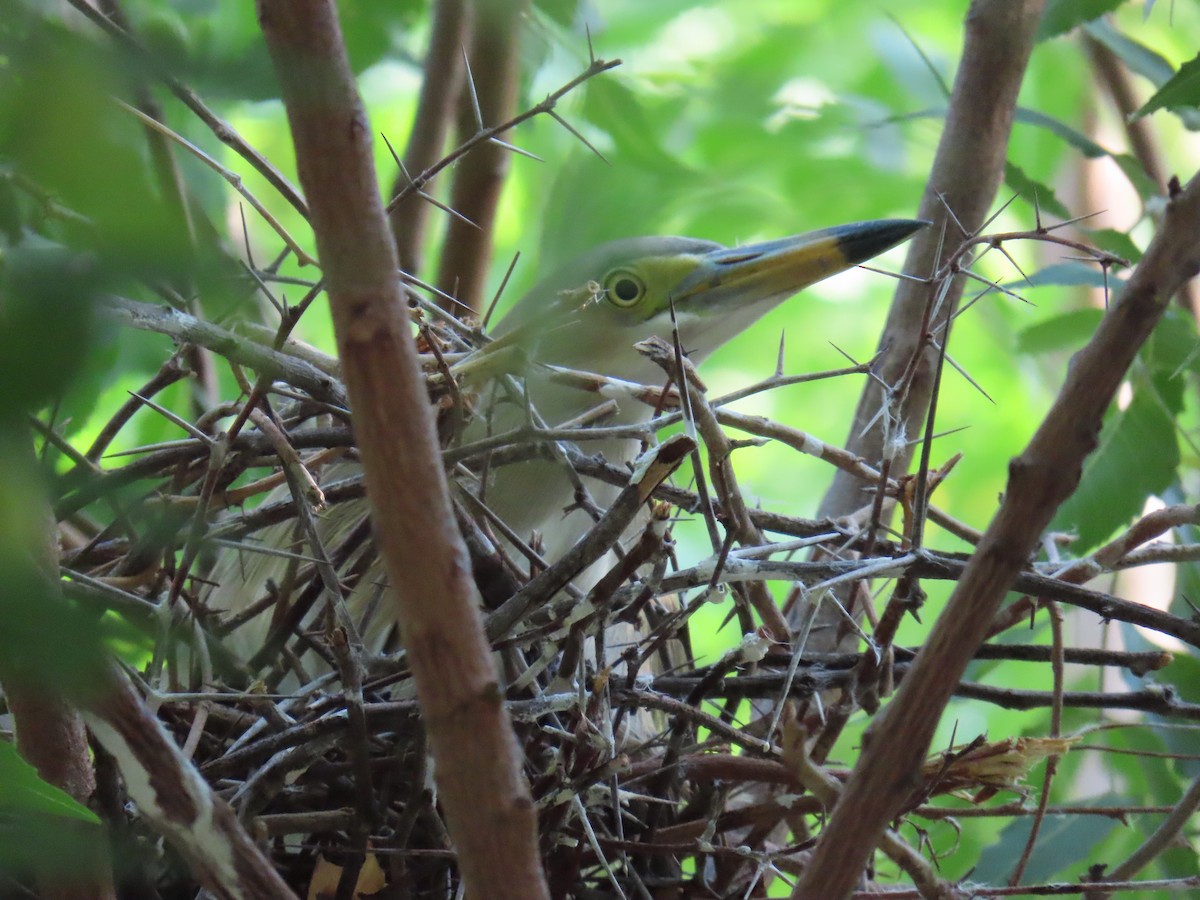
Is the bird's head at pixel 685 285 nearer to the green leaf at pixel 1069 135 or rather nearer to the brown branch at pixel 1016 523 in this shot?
the green leaf at pixel 1069 135

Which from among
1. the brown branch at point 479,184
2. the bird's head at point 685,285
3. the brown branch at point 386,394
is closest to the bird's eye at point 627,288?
the bird's head at point 685,285

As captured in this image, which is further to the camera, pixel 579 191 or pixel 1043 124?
pixel 1043 124

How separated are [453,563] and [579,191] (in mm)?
602

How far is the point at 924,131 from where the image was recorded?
2365mm

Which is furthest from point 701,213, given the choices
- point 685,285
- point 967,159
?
point 967,159

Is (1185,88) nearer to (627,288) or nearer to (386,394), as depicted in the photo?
(627,288)

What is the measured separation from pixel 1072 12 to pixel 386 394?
1.23m

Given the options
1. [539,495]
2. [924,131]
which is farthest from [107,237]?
[924,131]

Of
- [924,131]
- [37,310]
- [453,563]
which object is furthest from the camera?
[924,131]

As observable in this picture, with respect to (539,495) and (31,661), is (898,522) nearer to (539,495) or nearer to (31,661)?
(539,495)

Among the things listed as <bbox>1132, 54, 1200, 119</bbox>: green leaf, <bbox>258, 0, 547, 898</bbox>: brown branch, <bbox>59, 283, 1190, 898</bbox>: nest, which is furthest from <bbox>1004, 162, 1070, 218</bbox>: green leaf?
<bbox>258, 0, 547, 898</bbox>: brown branch

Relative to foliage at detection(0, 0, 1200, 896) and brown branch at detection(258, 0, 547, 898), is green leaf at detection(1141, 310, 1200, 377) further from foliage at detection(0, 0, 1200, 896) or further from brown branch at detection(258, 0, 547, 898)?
brown branch at detection(258, 0, 547, 898)

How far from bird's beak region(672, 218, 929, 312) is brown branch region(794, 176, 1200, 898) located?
78 centimetres

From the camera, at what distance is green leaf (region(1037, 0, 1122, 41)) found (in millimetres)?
1410
